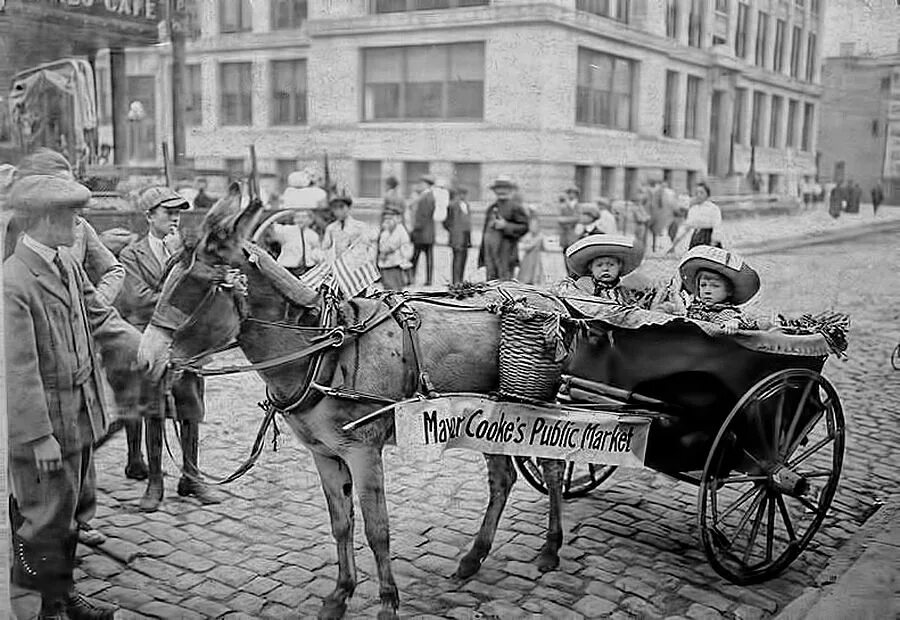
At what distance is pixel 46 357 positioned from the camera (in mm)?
3791

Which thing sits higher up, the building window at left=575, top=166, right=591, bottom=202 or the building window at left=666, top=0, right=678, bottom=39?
the building window at left=666, top=0, right=678, bottom=39

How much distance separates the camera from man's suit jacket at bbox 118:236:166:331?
180 inches

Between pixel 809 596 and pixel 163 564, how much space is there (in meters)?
3.15

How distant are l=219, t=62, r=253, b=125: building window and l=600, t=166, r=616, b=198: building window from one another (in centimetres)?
221

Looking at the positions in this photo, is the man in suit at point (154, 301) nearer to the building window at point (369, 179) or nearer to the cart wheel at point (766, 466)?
the building window at point (369, 179)

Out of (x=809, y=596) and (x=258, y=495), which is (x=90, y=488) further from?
(x=809, y=596)

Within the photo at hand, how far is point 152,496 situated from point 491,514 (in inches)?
68.7

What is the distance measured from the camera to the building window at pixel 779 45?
593 centimetres

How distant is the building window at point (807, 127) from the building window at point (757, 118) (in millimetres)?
312

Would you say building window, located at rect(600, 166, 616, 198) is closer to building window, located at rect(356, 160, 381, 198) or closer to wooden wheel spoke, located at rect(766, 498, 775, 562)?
building window, located at rect(356, 160, 381, 198)

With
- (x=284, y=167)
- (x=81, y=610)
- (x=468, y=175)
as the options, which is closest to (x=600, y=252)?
(x=468, y=175)

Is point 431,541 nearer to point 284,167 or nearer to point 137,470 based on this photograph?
point 137,470

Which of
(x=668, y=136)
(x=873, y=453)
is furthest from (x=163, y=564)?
(x=873, y=453)

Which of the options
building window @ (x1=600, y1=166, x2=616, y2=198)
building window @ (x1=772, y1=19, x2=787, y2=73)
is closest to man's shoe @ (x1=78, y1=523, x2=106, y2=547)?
building window @ (x1=600, y1=166, x2=616, y2=198)
